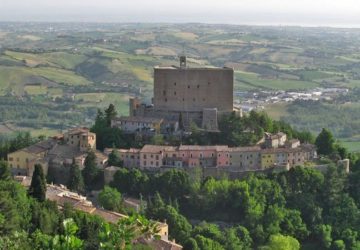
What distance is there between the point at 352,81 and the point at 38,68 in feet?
173

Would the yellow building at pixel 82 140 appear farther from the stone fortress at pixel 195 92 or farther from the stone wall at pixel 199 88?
the stone wall at pixel 199 88

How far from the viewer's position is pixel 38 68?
117812 millimetres

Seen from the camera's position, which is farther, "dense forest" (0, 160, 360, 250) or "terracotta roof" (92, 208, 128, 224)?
"dense forest" (0, 160, 360, 250)

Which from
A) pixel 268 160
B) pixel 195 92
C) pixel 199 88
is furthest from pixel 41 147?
pixel 268 160

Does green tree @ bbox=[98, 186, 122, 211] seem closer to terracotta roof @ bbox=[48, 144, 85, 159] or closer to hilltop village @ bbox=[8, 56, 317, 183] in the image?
hilltop village @ bbox=[8, 56, 317, 183]

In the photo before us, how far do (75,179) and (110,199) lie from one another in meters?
3.42

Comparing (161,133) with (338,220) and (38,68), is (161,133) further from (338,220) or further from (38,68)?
(38,68)

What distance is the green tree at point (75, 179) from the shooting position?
123 ft

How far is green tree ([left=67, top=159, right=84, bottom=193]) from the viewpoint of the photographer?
3741cm

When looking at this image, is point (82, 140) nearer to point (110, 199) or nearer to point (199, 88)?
point (110, 199)

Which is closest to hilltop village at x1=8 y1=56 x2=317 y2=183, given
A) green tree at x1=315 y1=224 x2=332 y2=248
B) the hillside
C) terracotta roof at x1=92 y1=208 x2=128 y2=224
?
green tree at x1=315 y1=224 x2=332 y2=248

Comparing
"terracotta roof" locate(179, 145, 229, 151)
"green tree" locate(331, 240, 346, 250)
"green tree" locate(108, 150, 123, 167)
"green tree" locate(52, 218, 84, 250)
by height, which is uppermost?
"green tree" locate(52, 218, 84, 250)

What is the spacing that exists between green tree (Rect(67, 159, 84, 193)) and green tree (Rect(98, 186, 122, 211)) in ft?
7.11

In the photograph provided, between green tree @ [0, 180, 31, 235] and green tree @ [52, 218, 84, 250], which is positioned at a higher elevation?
green tree @ [52, 218, 84, 250]
